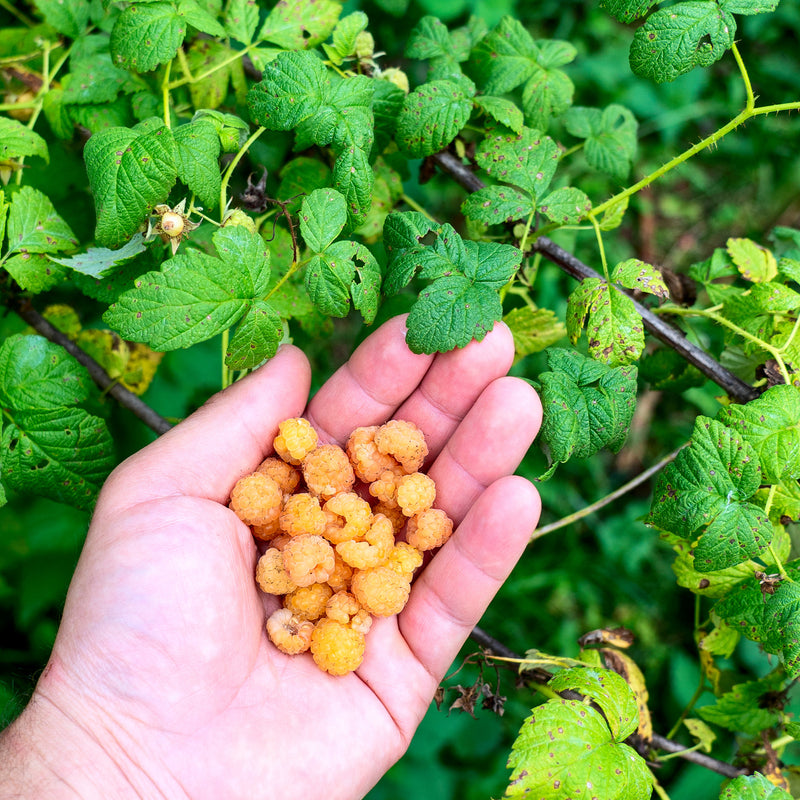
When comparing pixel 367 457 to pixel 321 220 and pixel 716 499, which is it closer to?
pixel 321 220

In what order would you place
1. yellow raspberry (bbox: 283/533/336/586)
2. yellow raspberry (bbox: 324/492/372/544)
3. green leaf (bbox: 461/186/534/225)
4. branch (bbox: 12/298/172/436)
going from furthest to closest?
branch (bbox: 12/298/172/436) < green leaf (bbox: 461/186/534/225) < yellow raspberry (bbox: 324/492/372/544) < yellow raspberry (bbox: 283/533/336/586)

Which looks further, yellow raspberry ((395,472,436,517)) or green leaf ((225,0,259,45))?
green leaf ((225,0,259,45))

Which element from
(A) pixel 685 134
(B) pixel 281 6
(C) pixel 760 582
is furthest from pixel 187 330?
(A) pixel 685 134

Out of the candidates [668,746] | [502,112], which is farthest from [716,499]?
[502,112]

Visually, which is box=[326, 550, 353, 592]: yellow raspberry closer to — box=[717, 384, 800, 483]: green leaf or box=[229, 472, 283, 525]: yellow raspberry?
box=[229, 472, 283, 525]: yellow raspberry

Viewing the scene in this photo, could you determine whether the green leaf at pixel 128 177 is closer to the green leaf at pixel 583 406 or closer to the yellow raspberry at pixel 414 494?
the yellow raspberry at pixel 414 494

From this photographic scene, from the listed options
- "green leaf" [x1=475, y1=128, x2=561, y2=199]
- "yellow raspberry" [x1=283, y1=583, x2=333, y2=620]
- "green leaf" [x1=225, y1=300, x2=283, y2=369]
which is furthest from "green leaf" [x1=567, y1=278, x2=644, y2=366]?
"yellow raspberry" [x1=283, y1=583, x2=333, y2=620]

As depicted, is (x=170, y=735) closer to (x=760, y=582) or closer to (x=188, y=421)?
(x=188, y=421)
